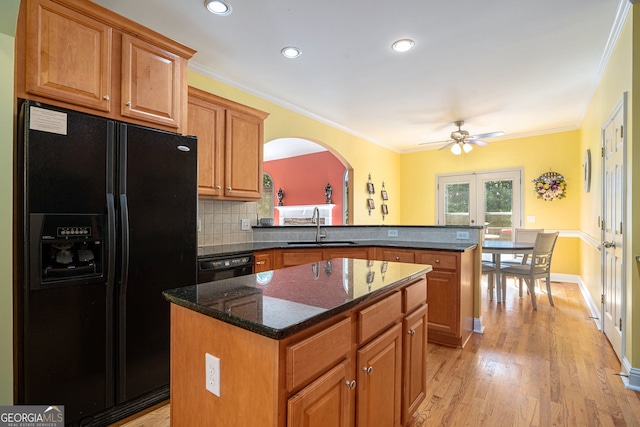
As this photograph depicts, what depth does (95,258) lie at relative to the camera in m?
1.78

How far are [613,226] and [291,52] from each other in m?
3.18

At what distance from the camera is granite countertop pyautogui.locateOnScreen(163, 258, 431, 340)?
913 mm

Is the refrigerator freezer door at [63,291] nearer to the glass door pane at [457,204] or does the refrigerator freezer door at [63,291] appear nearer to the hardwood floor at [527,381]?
the hardwood floor at [527,381]

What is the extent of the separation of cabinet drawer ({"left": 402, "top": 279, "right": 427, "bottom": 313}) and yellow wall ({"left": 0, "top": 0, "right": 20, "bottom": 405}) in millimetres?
1963

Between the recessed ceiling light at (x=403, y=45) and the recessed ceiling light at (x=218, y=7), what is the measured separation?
139 centimetres

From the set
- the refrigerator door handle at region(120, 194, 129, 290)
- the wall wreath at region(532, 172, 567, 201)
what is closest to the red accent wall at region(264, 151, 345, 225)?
the wall wreath at region(532, 172, 567, 201)

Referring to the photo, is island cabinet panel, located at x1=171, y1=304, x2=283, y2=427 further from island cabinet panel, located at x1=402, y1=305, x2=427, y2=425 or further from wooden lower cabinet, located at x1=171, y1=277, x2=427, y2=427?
island cabinet panel, located at x1=402, y1=305, x2=427, y2=425

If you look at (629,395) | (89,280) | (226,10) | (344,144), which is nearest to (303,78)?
(226,10)

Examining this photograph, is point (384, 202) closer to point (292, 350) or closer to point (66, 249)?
point (66, 249)

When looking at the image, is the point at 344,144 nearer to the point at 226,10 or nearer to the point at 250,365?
the point at 226,10

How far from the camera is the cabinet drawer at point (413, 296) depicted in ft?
5.27

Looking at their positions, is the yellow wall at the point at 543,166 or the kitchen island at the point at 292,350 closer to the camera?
the kitchen island at the point at 292,350

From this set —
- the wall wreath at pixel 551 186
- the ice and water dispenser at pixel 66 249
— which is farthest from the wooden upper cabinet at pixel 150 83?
the wall wreath at pixel 551 186

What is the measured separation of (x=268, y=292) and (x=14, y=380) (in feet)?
4.73
